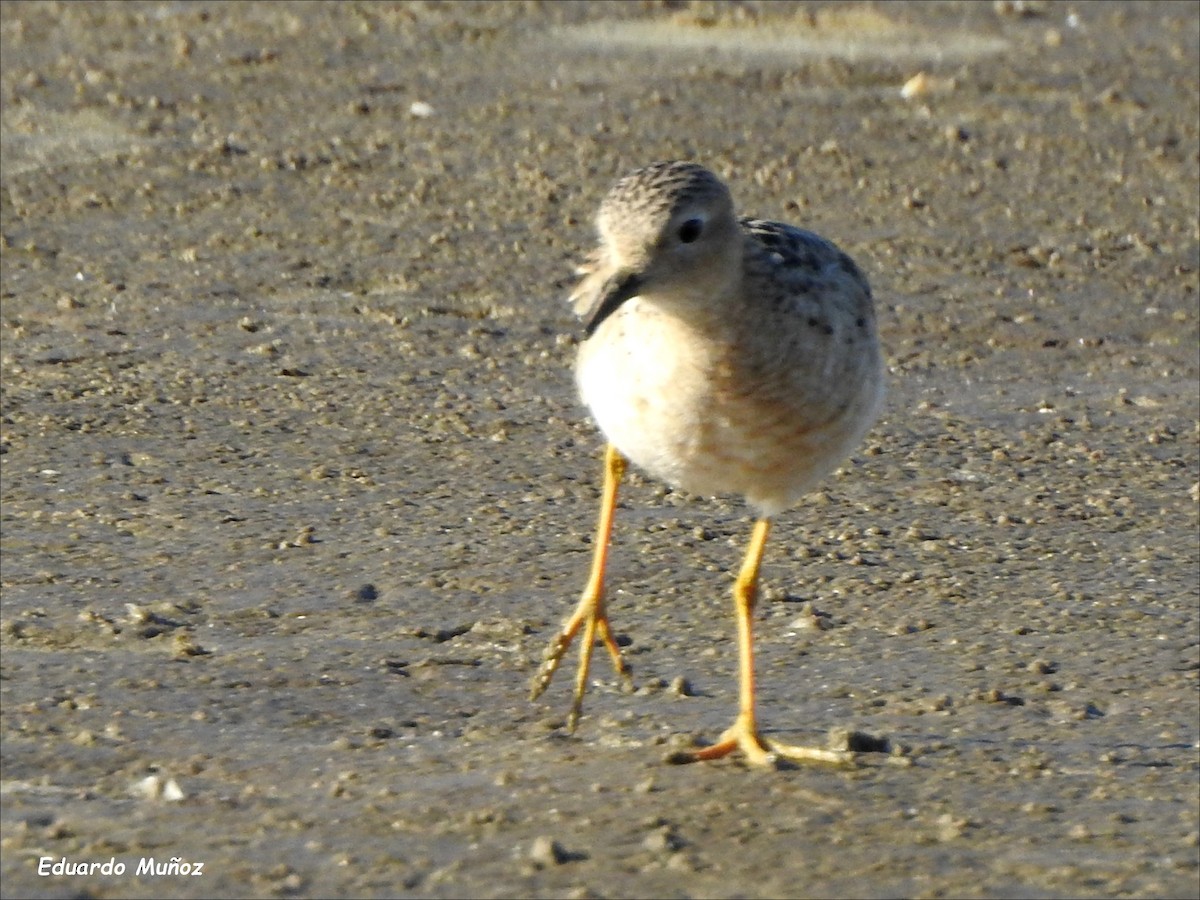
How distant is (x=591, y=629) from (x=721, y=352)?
1.12 metres

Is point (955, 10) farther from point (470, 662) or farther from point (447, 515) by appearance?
point (470, 662)

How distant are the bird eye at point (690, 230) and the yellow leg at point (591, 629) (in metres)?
1.15

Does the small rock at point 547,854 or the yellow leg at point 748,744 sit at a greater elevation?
the yellow leg at point 748,744

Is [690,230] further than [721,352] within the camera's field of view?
No

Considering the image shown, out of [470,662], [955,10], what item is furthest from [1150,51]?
[470,662]

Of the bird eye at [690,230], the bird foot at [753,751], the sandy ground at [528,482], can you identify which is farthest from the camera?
the bird foot at [753,751]

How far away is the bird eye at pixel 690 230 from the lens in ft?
17.5

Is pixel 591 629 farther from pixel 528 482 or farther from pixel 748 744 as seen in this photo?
pixel 528 482

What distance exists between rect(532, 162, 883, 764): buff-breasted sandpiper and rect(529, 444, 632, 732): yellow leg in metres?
0.02

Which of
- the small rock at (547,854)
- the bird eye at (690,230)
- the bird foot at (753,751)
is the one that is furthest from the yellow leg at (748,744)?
the bird eye at (690,230)

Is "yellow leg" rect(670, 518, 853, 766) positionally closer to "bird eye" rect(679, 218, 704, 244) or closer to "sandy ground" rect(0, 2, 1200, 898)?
"sandy ground" rect(0, 2, 1200, 898)

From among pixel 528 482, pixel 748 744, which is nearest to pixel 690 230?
pixel 748 744

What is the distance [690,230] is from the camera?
534cm

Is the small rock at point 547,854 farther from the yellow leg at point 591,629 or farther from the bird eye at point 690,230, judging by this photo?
the bird eye at point 690,230
